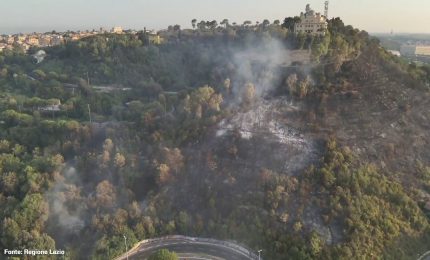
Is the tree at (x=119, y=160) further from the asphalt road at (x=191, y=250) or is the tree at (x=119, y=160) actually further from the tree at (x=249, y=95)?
the tree at (x=249, y=95)

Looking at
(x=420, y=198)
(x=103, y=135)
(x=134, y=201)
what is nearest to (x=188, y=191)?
(x=134, y=201)

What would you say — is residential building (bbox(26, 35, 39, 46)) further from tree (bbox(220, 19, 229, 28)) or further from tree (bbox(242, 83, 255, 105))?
tree (bbox(242, 83, 255, 105))

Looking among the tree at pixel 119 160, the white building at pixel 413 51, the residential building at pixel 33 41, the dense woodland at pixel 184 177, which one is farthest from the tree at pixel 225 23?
the white building at pixel 413 51

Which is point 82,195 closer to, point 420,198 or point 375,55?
point 420,198

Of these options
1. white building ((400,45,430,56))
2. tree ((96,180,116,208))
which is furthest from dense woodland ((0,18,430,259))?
white building ((400,45,430,56))

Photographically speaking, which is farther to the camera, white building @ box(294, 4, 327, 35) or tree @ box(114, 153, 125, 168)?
white building @ box(294, 4, 327, 35)

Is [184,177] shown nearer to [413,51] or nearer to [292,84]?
[292,84]
